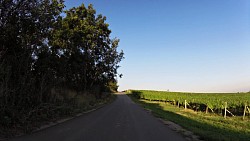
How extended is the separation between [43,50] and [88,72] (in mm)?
→ 20116

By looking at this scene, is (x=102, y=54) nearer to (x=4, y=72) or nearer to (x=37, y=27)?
(x=37, y=27)

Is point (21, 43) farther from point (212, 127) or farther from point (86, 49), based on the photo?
point (86, 49)

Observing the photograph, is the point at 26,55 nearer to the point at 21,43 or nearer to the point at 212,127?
the point at 21,43

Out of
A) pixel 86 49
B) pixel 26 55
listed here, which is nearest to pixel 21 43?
pixel 26 55

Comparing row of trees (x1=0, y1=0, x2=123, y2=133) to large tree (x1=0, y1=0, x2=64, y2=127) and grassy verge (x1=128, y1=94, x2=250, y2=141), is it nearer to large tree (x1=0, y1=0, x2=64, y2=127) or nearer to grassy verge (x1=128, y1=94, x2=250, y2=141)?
large tree (x1=0, y1=0, x2=64, y2=127)

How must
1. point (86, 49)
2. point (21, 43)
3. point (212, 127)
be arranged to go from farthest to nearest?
point (86, 49), point (212, 127), point (21, 43)

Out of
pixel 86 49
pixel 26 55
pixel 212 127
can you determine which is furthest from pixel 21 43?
pixel 86 49

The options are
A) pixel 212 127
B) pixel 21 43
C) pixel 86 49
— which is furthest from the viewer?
pixel 86 49

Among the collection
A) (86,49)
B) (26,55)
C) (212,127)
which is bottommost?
(212,127)

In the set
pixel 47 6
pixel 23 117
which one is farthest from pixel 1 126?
pixel 47 6

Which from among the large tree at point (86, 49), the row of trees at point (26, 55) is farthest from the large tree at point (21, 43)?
the large tree at point (86, 49)

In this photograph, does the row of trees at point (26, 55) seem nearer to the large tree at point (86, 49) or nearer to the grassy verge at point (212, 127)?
the large tree at point (86, 49)

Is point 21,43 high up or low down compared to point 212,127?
up

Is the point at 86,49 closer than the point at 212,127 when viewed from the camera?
No
